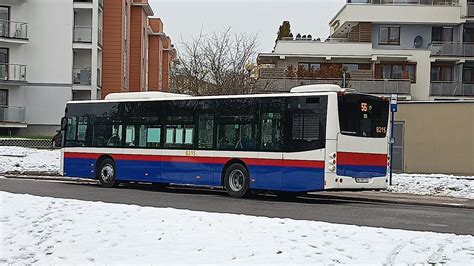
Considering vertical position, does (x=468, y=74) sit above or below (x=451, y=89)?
above

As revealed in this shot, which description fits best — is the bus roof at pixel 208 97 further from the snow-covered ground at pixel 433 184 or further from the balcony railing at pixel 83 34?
the balcony railing at pixel 83 34

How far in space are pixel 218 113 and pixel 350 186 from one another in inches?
179

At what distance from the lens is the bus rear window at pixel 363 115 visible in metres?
19.1

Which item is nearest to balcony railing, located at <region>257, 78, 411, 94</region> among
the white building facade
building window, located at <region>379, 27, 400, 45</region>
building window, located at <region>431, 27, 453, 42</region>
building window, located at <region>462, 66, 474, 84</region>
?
building window, located at <region>379, 27, 400, 45</region>

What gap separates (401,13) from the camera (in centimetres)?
5559

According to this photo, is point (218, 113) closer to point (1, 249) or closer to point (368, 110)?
point (368, 110)

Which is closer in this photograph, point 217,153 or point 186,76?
point 217,153

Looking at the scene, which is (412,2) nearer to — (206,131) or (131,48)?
(131,48)

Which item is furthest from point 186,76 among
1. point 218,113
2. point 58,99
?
point 218,113

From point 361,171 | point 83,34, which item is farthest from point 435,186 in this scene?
point 83,34

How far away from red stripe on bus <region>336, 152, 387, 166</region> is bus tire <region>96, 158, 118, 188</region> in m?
8.54

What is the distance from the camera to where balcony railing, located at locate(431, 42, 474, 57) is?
56.0 meters

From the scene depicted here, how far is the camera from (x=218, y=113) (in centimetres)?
2142

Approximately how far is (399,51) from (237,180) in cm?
3687
